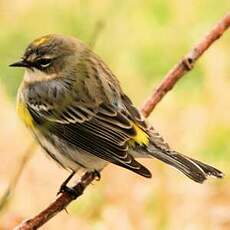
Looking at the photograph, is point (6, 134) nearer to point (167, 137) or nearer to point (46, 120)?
point (167, 137)

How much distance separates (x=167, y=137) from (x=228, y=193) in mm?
689

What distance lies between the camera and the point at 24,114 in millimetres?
6598

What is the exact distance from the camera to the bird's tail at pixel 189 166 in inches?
235

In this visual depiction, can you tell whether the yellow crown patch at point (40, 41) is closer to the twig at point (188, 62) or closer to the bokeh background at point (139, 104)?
the bokeh background at point (139, 104)

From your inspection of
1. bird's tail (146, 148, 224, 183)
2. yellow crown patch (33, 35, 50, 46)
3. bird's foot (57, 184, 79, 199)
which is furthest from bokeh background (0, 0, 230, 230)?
bird's tail (146, 148, 224, 183)

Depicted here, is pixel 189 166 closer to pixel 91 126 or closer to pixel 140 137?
pixel 140 137

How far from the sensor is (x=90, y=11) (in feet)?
33.1

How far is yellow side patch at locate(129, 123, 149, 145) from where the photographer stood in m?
6.31

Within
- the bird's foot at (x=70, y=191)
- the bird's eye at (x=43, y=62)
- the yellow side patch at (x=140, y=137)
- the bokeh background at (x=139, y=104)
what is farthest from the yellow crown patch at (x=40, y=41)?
the bird's foot at (x=70, y=191)

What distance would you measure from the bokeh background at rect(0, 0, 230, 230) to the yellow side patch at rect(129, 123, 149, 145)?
564 millimetres

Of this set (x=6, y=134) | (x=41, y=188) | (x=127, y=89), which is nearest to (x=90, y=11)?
(x=127, y=89)

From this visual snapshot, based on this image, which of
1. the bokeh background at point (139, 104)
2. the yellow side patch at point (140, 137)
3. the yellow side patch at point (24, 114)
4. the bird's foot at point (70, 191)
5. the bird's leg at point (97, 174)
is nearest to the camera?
the bird's foot at point (70, 191)

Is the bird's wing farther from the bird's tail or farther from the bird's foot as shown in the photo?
the bird's foot

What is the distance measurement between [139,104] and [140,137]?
2208mm
